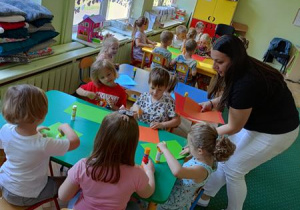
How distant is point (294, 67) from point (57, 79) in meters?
6.26

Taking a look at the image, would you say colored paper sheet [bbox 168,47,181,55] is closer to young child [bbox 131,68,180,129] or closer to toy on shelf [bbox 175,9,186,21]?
young child [bbox 131,68,180,129]

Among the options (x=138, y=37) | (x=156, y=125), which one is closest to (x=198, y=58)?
(x=138, y=37)

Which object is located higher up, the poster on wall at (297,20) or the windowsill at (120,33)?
the poster on wall at (297,20)

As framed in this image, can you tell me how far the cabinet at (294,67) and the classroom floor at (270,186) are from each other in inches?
168

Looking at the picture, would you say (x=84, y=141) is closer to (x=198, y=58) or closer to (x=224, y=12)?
(x=198, y=58)

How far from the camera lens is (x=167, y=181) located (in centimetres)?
146

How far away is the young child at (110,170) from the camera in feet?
3.79

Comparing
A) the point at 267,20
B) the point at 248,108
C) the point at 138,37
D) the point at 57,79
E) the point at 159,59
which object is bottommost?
the point at 57,79

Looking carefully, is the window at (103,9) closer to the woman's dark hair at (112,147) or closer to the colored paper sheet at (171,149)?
the colored paper sheet at (171,149)

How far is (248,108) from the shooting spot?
1.63m

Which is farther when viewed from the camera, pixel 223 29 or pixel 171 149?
pixel 223 29

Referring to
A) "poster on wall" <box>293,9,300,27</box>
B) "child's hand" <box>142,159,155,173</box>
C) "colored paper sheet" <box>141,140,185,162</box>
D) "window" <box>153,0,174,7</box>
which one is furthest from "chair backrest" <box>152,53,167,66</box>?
"poster on wall" <box>293,9,300,27</box>

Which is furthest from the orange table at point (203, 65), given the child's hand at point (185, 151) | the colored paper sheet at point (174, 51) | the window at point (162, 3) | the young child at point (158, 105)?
the window at point (162, 3)

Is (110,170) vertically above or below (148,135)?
above
